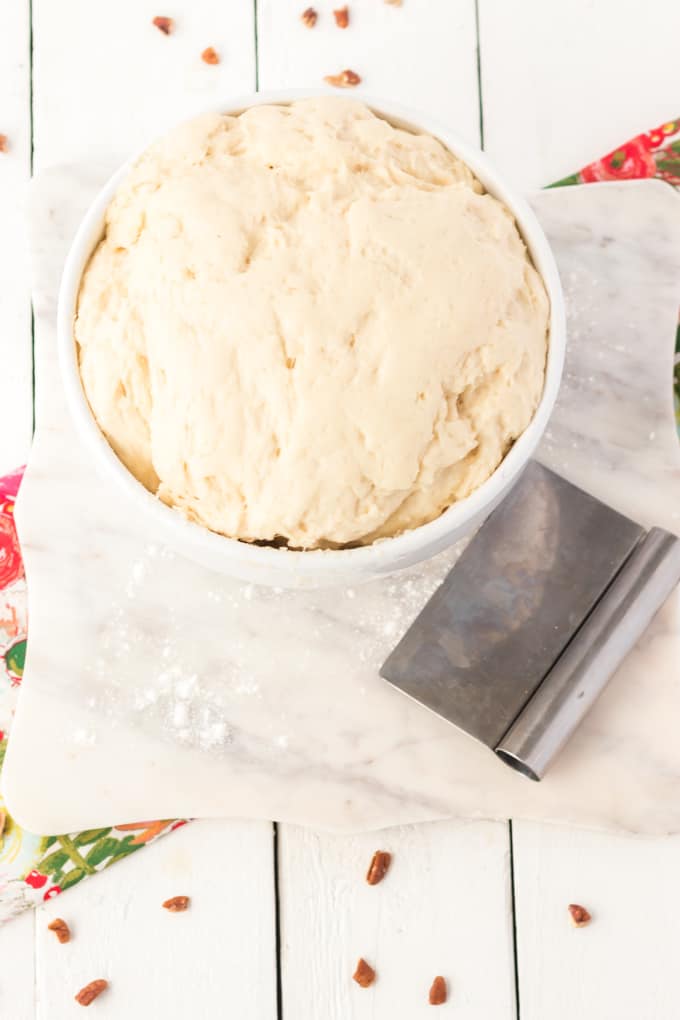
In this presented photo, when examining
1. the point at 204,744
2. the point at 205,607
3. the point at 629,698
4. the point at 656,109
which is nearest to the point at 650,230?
the point at 656,109

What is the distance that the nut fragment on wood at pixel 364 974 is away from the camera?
4.57ft

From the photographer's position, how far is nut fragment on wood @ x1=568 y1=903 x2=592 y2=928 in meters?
1.40

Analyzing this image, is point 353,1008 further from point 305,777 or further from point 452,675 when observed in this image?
point 452,675

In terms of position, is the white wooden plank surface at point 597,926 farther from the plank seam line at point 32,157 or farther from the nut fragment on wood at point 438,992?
the plank seam line at point 32,157

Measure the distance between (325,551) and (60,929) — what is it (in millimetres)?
651

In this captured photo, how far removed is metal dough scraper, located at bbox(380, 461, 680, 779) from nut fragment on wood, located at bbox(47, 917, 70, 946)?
51cm

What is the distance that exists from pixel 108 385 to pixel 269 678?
446 millimetres

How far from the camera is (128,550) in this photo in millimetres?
1391

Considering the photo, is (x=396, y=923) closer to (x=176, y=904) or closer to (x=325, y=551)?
(x=176, y=904)

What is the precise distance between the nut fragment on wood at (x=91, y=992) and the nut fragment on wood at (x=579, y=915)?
1.90 ft

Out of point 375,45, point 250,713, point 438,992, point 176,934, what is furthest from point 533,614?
point 375,45

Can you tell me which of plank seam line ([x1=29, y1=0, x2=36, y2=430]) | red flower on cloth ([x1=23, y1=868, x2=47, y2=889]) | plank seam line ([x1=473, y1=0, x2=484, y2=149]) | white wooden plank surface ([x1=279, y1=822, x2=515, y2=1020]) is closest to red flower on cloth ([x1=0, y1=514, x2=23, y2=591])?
plank seam line ([x1=29, y1=0, x2=36, y2=430])

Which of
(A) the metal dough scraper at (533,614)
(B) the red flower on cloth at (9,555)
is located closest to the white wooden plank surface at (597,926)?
(A) the metal dough scraper at (533,614)

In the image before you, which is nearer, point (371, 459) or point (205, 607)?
point (371, 459)
